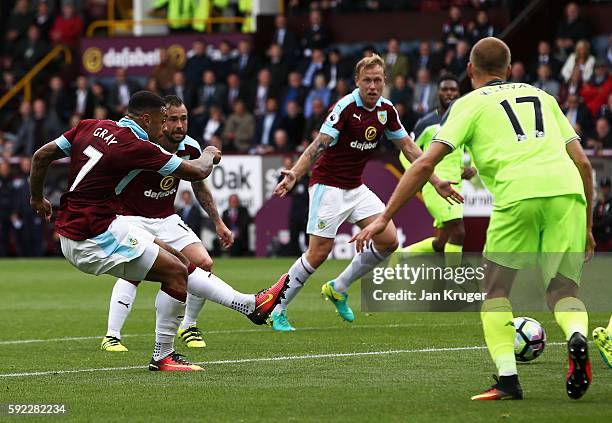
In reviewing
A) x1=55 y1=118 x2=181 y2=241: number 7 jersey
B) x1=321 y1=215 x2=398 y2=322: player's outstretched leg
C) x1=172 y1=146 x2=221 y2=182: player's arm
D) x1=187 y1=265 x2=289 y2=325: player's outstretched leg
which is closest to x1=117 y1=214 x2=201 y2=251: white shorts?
x1=187 y1=265 x2=289 y2=325: player's outstretched leg

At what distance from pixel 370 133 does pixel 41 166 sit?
13.1 feet

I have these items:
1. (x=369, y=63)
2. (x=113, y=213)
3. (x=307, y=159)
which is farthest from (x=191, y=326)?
(x=369, y=63)

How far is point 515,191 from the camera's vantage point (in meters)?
7.86

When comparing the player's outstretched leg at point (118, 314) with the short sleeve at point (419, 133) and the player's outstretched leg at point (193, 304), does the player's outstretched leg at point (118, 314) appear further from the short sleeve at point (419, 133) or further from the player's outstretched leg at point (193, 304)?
the short sleeve at point (419, 133)

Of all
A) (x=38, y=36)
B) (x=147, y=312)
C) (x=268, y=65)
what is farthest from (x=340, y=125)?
(x=38, y=36)

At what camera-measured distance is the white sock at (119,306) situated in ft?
38.2

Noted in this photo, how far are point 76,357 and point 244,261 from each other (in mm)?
13019

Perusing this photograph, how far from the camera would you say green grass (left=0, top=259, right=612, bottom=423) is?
7801 millimetres

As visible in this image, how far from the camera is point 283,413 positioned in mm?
7781

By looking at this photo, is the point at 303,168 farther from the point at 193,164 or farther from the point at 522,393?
the point at 522,393

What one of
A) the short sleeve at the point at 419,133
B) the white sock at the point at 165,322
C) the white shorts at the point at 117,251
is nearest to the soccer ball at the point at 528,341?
the white sock at the point at 165,322

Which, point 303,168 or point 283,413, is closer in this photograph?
point 283,413

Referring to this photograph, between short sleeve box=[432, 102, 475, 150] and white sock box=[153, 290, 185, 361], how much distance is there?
282 cm

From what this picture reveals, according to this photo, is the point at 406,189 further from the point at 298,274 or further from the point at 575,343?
the point at 298,274
